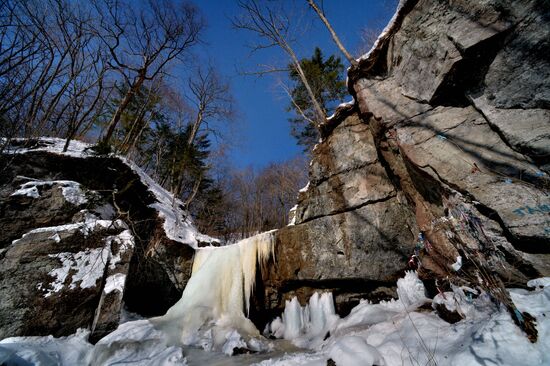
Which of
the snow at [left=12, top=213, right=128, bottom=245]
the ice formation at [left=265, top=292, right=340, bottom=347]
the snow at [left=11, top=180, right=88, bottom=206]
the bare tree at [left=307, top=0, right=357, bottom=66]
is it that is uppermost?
the bare tree at [left=307, top=0, right=357, bottom=66]

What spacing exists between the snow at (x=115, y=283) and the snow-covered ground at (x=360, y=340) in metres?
0.71

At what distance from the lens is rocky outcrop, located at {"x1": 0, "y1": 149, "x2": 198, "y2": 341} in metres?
4.30

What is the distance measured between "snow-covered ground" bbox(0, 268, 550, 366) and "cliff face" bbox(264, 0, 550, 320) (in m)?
0.37

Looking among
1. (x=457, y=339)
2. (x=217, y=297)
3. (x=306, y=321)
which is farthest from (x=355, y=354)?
(x=217, y=297)

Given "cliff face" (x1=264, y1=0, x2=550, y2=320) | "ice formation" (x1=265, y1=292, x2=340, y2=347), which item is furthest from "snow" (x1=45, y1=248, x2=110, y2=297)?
"ice formation" (x1=265, y1=292, x2=340, y2=347)

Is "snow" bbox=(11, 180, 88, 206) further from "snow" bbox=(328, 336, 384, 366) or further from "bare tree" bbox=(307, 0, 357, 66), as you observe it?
"bare tree" bbox=(307, 0, 357, 66)

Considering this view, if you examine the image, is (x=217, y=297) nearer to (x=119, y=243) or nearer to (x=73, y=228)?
(x=119, y=243)

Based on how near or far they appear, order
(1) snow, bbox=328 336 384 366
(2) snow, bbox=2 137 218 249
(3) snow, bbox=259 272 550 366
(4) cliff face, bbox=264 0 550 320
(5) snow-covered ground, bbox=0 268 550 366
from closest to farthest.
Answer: (3) snow, bbox=259 272 550 366
(5) snow-covered ground, bbox=0 268 550 366
(1) snow, bbox=328 336 384 366
(4) cliff face, bbox=264 0 550 320
(2) snow, bbox=2 137 218 249

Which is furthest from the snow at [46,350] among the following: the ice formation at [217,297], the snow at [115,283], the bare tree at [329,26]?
the bare tree at [329,26]

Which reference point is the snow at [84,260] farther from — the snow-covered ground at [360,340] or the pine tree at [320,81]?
the pine tree at [320,81]

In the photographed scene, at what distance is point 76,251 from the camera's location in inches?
197

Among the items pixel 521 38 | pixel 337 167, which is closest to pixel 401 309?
pixel 337 167

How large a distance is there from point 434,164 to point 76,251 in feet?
23.0

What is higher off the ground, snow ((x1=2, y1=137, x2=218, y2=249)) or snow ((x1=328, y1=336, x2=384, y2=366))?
snow ((x1=2, y1=137, x2=218, y2=249))
